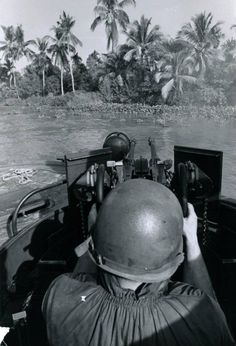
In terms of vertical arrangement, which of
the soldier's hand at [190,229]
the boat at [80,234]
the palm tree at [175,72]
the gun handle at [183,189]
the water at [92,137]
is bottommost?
the water at [92,137]

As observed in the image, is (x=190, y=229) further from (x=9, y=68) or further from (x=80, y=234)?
(x=9, y=68)

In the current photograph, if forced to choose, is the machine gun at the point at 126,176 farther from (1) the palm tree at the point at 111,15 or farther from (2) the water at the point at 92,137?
(1) the palm tree at the point at 111,15

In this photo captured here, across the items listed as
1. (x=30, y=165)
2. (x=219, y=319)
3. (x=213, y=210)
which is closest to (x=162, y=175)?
(x=213, y=210)

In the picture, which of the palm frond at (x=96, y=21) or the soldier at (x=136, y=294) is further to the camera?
the palm frond at (x=96, y=21)

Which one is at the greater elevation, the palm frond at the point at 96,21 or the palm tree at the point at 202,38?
the palm frond at the point at 96,21

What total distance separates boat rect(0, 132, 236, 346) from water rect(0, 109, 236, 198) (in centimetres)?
977

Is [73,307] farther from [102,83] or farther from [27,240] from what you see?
[102,83]

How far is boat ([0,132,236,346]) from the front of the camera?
255cm

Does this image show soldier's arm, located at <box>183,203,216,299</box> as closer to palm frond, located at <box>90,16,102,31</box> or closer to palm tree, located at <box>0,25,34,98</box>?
palm frond, located at <box>90,16,102,31</box>

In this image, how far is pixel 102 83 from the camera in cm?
3234

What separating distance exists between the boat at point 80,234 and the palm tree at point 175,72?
22866mm

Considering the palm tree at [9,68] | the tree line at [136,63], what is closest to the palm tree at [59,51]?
the tree line at [136,63]

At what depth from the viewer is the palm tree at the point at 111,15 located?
1207 inches

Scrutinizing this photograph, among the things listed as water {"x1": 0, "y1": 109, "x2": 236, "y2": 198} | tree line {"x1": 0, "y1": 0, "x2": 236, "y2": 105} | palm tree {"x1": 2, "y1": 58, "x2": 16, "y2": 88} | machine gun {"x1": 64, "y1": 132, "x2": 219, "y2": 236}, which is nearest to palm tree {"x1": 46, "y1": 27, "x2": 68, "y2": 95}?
tree line {"x1": 0, "y1": 0, "x2": 236, "y2": 105}
